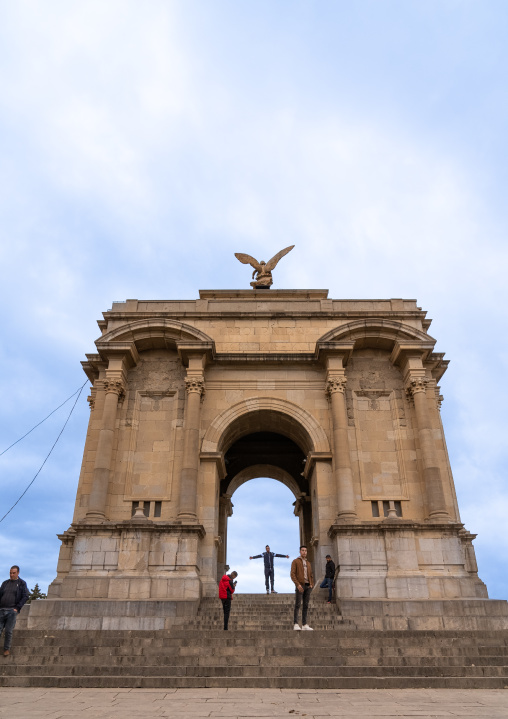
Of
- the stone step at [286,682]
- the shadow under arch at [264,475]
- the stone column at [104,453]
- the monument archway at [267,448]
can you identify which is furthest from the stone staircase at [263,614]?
the shadow under arch at [264,475]

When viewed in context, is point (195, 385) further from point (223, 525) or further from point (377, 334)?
point (223, 525)

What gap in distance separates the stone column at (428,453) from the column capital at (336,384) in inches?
Result: 106

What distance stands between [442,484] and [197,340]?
10.9 meters

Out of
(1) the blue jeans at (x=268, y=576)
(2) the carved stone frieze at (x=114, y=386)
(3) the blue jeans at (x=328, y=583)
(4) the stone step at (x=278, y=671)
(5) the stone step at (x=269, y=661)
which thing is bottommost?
(4) the stone step at (x=278, y=671)

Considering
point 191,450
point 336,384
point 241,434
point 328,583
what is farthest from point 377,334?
point 328,583

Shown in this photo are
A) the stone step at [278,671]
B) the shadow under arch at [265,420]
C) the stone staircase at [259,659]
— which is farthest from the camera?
the shadow under arch at [265,420]

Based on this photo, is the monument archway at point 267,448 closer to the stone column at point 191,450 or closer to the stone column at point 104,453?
the stone column at point 191,450

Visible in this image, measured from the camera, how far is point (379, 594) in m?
17.8

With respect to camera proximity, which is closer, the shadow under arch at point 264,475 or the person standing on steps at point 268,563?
the person standing on steps at point 268,563

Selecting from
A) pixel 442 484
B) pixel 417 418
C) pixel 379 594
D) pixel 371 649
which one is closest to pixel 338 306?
pixel 417 418
